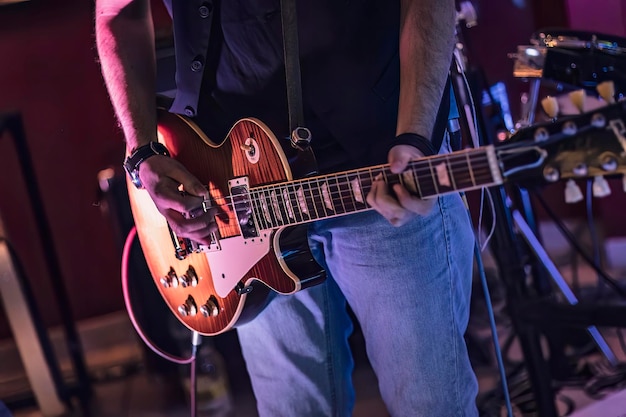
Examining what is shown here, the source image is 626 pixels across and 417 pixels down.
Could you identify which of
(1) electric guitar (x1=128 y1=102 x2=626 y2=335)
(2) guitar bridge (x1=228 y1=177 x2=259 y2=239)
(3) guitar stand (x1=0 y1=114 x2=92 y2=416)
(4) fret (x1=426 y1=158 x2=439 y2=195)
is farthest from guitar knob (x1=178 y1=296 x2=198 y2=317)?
(3) guitar stand (x1=0 y1=114 x2=92 y2=416)

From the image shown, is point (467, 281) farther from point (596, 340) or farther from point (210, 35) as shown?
point (596, 340)

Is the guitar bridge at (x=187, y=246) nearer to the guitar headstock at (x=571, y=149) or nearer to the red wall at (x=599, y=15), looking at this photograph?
the guitar headstock at (x=571, y=149)

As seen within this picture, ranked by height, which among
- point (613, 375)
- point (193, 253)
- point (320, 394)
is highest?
point (193, 253)

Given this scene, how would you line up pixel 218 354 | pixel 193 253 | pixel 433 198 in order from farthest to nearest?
pixel 218 354, pixel 193 253, pixel 433 198

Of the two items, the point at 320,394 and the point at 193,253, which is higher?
the point at 193,253

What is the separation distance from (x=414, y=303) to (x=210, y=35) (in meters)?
0.68

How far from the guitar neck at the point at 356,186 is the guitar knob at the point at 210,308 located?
0.26 metres

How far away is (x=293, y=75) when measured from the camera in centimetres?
135

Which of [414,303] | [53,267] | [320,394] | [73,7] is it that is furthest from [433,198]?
[73,7]

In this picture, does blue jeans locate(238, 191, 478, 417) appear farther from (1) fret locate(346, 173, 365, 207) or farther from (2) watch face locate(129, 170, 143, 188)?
(2) watch face locate(129, 170, 143, 188)

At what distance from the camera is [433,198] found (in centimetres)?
114

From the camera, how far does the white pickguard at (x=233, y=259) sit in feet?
4.72

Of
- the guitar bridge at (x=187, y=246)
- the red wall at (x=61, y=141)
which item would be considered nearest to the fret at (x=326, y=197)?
the guitar bridge at (x=187, y=246)

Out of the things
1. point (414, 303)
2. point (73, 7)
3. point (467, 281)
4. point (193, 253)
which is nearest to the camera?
point (414, 303)
